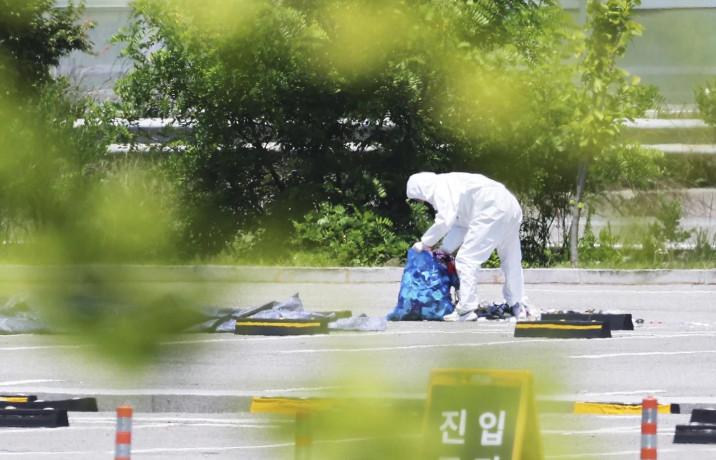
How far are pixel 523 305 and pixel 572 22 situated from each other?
33.5ft

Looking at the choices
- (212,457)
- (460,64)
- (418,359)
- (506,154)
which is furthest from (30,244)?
(506,154)

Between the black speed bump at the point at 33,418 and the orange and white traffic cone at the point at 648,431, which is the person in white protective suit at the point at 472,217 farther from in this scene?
the orange and white traffic cone at the point at 648,431

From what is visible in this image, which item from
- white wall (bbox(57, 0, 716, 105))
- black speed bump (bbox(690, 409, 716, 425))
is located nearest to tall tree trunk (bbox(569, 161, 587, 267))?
black speed bump (bbox(690, 409, 716, 425))

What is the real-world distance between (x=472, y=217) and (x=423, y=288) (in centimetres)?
72

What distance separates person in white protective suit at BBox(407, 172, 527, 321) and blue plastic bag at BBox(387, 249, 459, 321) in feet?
0.43

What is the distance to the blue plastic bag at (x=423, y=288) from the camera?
37.4ft

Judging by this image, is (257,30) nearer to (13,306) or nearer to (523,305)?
(13,306)

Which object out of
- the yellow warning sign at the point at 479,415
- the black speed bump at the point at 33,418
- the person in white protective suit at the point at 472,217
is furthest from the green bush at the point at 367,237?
the yellow warning sign at the point at 479,415

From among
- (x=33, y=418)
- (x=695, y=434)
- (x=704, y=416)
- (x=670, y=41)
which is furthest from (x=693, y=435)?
(x=670, y=41)

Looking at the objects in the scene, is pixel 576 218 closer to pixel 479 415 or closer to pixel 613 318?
pixel 613 318

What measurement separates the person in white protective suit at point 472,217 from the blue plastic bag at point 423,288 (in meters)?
0.13

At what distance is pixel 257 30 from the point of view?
1.25 m

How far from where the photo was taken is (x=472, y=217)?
11.5 m

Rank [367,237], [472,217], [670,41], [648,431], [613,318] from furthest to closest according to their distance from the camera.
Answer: [367,237], [472,217], [613,318], [648,431], [670,41]
